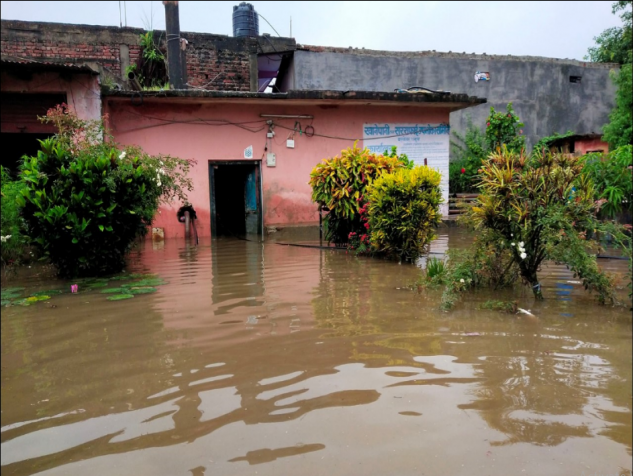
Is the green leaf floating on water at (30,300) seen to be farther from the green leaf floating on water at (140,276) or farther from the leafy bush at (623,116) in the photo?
the leafy bush at (623,116)

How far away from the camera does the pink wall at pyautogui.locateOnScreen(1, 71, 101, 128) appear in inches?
389

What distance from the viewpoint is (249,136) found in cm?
1246

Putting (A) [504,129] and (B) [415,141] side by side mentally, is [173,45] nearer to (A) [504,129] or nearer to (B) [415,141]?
(B) [415,141]

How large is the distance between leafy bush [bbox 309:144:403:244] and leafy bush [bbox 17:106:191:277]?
10.1 ft

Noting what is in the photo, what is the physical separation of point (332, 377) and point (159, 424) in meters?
1.14

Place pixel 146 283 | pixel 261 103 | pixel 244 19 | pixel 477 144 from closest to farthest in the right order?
pixel 146 283 → pixel 261 103 → pixel 477 144 → pixel 244 19

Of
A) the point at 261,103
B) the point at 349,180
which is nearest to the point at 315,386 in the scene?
the point at 349,180

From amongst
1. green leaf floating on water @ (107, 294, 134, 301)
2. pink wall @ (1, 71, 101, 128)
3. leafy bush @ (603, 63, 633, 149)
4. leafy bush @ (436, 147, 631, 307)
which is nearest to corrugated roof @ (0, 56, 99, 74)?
pink wall @ (1, 71, 101, 128)

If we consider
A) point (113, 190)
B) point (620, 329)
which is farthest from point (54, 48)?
point (620, 329)

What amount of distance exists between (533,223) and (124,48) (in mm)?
15138

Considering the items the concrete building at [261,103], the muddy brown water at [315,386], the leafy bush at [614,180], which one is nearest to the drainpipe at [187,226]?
the concrete building at [261,103]

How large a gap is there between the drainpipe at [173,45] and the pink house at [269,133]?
7.13ft

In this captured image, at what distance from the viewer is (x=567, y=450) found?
2521mm

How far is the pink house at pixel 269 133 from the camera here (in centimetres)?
1166
